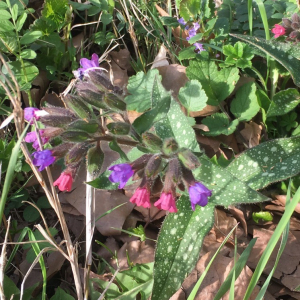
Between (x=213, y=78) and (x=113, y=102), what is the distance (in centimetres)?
84

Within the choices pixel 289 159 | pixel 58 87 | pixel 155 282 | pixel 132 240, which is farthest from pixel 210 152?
pixel 58 87

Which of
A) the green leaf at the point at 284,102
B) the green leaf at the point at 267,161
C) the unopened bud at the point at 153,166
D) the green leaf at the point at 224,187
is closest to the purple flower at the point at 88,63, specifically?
the unopened bud at the point at 153,166

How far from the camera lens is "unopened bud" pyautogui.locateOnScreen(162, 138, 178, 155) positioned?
1.69 meters

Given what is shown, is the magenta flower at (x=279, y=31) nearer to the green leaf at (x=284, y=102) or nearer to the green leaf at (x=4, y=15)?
the green leaf at (x=284, y=102)

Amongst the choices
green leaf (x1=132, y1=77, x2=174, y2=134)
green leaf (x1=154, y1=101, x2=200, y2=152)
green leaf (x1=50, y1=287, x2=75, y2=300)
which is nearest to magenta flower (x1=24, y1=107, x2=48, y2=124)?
green leaf (x1=132, y1=77, x2=174, y2=134)

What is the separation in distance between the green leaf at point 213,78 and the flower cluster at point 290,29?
37cm

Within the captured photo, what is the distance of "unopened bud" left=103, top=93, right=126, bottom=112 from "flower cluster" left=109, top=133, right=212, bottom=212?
0.24 m

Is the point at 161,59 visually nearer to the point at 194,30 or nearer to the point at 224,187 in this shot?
the point at 194,30

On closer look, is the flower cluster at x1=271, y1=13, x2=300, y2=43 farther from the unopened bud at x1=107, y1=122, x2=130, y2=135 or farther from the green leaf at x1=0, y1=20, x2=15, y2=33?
the green leaf at x1=0, y1=20, x2=15, y2=33

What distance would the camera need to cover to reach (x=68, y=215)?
7.48 feet

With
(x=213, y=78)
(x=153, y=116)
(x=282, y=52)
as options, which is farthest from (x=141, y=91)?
(x=282, y=52)

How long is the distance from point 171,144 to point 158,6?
159 centimetres

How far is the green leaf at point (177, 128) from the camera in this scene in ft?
6.43

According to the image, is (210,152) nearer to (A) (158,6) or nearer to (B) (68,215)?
(B) (68,215)
